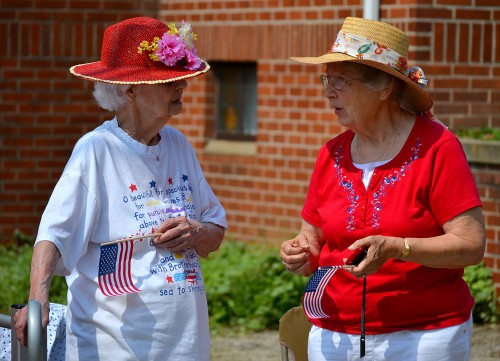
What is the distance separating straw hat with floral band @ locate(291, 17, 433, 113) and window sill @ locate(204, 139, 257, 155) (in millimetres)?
4947

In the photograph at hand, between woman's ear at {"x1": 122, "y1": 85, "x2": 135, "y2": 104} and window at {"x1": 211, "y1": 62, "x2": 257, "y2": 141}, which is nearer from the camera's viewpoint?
woman's ear at {"x1": 122, "y1": 85, "x2": 135, "y2": 104}

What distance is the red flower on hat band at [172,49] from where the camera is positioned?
3.88 metres

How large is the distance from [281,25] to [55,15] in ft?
7.02

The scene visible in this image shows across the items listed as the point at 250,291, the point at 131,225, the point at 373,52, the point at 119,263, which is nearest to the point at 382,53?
the point at 373,52

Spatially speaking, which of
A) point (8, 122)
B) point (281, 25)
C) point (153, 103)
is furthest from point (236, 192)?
point (153, 103)

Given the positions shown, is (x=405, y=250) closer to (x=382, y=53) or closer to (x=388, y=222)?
(x=388, y=222)

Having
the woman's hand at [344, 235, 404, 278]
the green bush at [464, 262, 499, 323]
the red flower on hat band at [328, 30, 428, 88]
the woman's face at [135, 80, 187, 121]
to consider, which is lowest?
the green bush at [464, 262, 499, 323]

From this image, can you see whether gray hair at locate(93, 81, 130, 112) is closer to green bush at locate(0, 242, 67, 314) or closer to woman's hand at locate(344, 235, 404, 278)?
woman's hand at locate(344, 235, 404, 278)

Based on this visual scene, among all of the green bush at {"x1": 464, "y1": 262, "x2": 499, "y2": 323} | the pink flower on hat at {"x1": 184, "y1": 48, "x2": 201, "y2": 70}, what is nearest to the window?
the green bush at {"x1": 464, "y1": 262, "x2": 499, "y2": 323}

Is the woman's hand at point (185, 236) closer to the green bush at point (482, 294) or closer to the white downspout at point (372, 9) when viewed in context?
the white downspout at point (372, 9)

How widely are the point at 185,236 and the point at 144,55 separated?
69 cm

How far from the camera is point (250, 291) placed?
7.41 meters

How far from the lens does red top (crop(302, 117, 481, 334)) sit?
3.64 m

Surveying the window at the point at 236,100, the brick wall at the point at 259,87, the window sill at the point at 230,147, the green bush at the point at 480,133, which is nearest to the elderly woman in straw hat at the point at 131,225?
the brick wall at the point at 259,87
